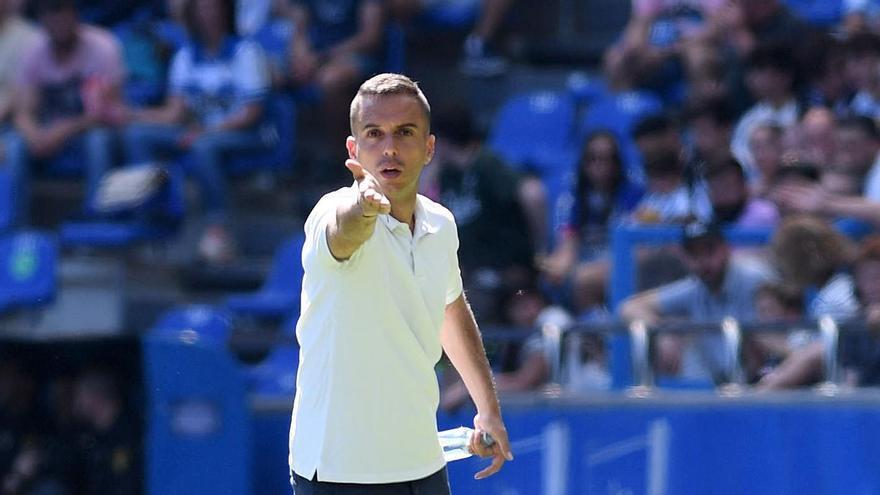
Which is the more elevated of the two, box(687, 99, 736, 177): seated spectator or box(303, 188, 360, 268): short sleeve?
box(303, 188, 360, 268): short sleeve

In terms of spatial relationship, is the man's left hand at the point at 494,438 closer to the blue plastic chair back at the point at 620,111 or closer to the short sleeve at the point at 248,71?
the blue plastic chair back at the point at 620,111

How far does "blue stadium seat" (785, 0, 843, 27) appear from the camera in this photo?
36.3 ft

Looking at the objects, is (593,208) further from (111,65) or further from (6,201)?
(6,201)

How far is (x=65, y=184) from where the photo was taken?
37.4 feet

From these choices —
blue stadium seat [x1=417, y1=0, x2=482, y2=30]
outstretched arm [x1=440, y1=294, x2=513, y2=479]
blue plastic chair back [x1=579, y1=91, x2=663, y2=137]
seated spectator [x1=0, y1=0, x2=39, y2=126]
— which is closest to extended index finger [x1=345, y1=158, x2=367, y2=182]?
outstretched arm [x1=440, y1=294, x2=513, y2=479]

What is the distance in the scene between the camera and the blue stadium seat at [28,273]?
33.3ft

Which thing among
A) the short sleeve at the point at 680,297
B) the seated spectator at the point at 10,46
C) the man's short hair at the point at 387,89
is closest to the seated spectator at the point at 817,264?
the short sleeve at the point at 680,297

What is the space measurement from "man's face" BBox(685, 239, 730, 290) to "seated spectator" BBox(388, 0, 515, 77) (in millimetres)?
5073

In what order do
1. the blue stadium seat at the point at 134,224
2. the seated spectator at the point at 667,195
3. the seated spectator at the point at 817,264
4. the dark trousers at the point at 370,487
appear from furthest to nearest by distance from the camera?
the blue stadium seat at the point at 134,224 → the seated spectator at the point at 667,195 → the seated spectator at the point at 817,264 → the dark trousers at the point at 370,487

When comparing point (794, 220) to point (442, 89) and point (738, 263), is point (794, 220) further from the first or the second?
point (442, 89)

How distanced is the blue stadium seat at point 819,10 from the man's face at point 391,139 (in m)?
7.58

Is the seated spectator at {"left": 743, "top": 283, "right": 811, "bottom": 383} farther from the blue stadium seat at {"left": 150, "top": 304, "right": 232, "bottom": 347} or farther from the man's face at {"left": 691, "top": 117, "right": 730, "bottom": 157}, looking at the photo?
the blue stadium seat at {"left": 150, "top": 304, "right": 232, "bottom": 347}

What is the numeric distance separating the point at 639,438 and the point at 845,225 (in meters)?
1.54

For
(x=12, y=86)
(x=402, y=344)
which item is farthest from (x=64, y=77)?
(x=402, y=344)
